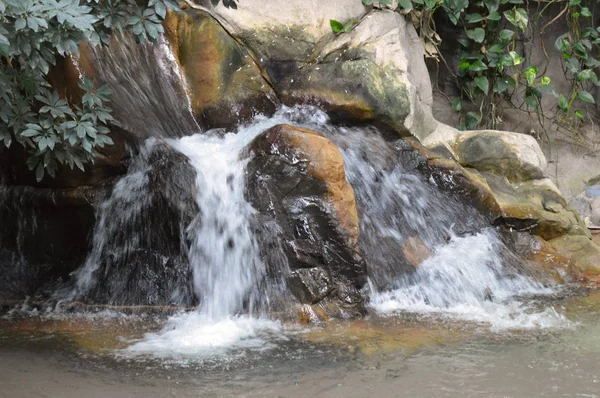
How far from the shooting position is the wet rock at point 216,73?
213 inches

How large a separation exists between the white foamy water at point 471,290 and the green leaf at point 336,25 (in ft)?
6.13

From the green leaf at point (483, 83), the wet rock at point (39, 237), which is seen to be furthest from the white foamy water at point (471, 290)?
the green leaf at point (483, 83)

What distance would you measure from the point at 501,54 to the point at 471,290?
10.1 feet

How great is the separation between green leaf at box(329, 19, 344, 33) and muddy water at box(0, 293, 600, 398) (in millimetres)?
2619

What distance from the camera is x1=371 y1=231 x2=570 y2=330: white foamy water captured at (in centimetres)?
414

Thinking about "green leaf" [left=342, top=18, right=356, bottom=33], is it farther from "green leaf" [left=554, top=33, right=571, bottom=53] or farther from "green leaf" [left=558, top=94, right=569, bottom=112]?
"green leaf" [left=558, top=94, right=569, bottom=112]

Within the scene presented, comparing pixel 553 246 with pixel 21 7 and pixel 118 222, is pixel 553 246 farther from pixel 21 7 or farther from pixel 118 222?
pixel 21 7

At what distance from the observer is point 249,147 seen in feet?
15.1

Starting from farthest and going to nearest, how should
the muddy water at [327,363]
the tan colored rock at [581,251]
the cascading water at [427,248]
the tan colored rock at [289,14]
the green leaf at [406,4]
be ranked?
the green leaf at [406,4] < the tan colored rock at [289,14] < the tan colored rock at [581,251] < the cascading water at [427,248] < the muddy water at [327,363]

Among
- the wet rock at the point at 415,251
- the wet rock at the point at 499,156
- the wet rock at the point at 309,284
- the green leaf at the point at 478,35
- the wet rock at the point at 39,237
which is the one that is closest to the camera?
the wet rock at the point at 309,284

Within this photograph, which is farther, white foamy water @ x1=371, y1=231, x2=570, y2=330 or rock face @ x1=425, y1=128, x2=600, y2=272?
rock face @ x1=425, y1=128, x2=600, y2=272

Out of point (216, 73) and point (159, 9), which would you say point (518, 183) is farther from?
point (159, 9)

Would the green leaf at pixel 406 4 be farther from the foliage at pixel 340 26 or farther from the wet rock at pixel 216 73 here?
the wet rock at pixel 216 73

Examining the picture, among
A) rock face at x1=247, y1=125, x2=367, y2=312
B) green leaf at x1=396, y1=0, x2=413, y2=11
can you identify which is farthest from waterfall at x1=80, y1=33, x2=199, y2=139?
green leaf at x1=396, y1=0, x2=413, y2=11
